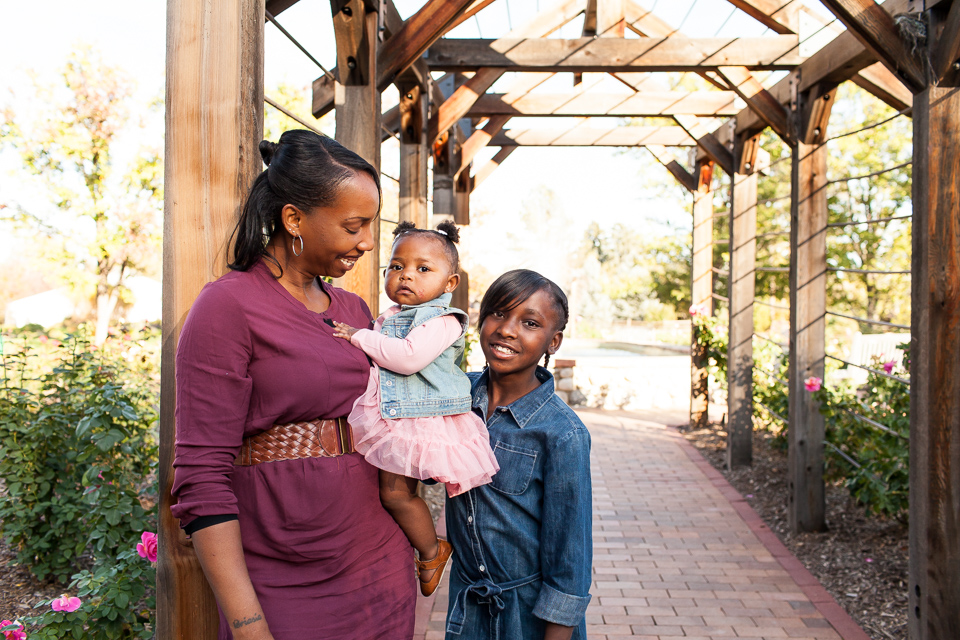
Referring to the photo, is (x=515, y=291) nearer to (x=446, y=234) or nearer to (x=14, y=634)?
(x=446, y=234)

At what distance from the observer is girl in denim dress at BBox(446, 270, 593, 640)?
146 centimetres

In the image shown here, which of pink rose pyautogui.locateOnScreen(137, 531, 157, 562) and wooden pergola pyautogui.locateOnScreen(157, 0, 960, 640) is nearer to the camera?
wooden pergola pyautogui.locateOnScreen(157, 0, 960, 640)

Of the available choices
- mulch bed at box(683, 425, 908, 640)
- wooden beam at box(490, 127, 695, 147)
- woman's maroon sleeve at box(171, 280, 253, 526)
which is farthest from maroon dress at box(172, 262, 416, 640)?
wooden beam at box(490, 127, 695, 147)

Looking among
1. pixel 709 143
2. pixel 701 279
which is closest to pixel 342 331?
pixel 709 143

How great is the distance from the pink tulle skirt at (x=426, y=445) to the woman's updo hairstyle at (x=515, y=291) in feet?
0.87

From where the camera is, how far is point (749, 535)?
4.43 metres

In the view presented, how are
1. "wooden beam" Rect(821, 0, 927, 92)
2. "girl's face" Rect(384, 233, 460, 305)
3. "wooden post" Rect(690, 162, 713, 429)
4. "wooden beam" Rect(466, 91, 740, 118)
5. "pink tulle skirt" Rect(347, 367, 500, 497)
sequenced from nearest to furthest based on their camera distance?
"pink tulle skirt" Rect(347, 367, 500, 497)
"girl's face" Rect(384, 233, 460, 305)
"wooden beam" Rect(821, 0, 927, 92)
"wooden beam" Rect(466, 91, 740, 118)
"wooden post" Rect(690, 162, 713, 429)

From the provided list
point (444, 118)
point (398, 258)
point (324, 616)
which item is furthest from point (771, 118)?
point (324, 616)

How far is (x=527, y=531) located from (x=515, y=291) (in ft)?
1.75

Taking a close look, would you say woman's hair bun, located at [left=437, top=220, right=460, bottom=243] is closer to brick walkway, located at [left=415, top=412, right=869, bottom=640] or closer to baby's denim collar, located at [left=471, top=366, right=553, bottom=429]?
baby's denim collar, located at [left=471, top=366, right=553, bottom=429]

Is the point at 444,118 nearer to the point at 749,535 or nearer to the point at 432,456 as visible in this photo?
A: the point at 749,535

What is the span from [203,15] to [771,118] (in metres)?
4.28

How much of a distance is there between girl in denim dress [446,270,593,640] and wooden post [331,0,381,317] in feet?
5.09

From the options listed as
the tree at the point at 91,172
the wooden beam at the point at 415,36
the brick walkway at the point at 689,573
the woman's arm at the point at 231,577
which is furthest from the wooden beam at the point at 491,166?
the tree at the point at 91,172
